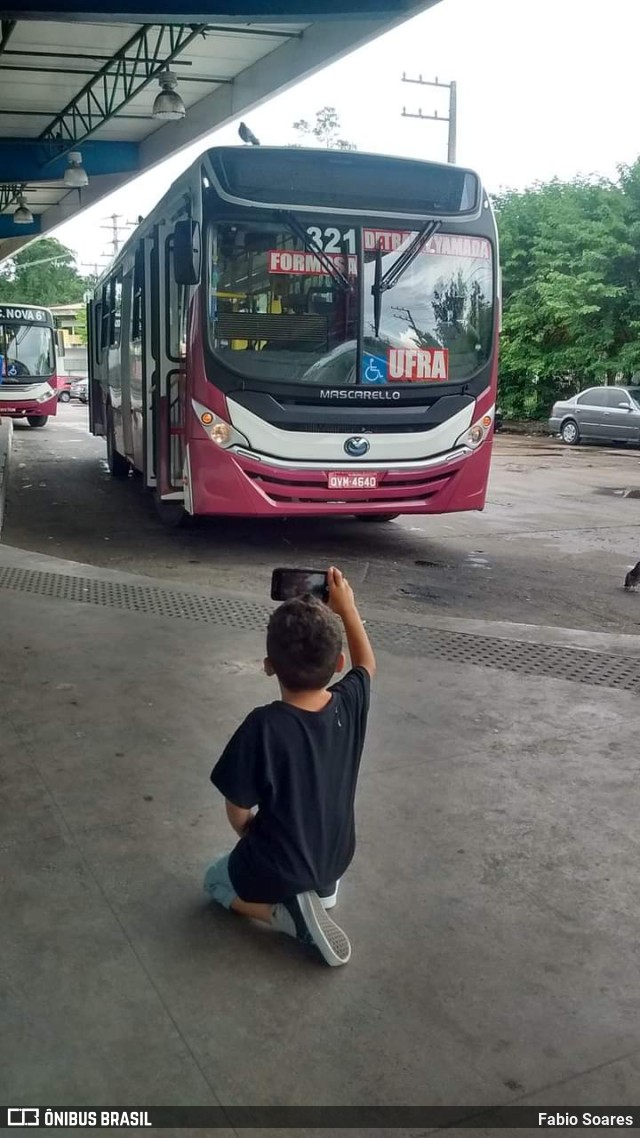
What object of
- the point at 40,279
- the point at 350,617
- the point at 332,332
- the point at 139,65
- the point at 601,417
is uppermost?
the point at 40,279

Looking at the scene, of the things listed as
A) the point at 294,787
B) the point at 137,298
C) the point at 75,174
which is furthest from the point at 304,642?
the point at 75,174

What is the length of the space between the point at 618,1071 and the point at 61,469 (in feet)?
51.4

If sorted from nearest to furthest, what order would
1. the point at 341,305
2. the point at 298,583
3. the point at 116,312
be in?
1. the point at 298,583
2. the point at 341,305
3. the point at 116,312

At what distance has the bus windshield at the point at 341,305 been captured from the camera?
8.42 m

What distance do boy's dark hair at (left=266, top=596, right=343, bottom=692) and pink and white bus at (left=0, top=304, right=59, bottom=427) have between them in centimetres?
2536

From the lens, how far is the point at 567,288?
96.0ft

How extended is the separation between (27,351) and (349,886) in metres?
26.2

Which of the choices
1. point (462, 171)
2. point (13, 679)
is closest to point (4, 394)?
point (462, 171)

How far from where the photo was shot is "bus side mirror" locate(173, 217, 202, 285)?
27.0ft

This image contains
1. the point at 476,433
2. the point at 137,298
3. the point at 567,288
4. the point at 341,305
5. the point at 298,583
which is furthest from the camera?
the point at 567,288

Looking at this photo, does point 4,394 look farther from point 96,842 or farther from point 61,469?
point 96,842

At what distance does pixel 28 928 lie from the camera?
291 centimetres

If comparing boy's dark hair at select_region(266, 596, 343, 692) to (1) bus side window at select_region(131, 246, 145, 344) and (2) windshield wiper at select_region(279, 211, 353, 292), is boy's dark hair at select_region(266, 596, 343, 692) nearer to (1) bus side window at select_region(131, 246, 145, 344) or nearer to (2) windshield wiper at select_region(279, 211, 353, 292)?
(2) windshield wiper at select_region(279, 211, 353, 292)

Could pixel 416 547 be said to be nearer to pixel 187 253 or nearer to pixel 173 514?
pixel 173 514
